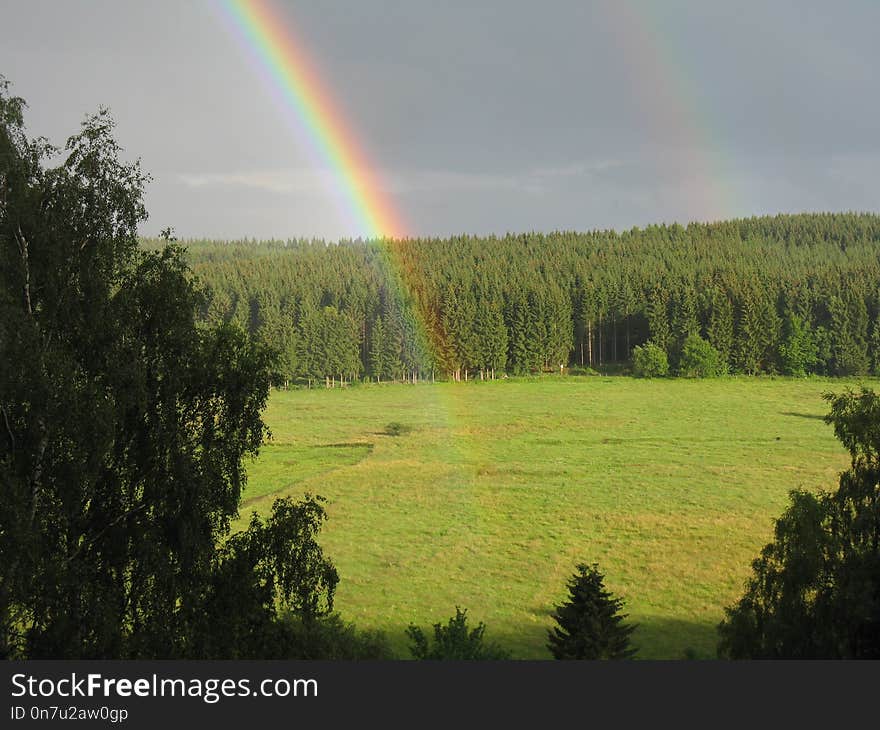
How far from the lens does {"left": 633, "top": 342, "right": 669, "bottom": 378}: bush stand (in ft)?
415

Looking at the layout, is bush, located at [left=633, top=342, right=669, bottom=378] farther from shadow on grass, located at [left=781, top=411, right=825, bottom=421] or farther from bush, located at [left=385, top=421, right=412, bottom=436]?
bush, located at [left=385, top=421, right=412, bottom=436]

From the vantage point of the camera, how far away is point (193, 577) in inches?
555

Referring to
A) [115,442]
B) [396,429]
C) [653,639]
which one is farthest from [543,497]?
[115,442]

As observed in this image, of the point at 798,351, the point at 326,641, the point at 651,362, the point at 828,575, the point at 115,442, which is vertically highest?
the point at 798,351

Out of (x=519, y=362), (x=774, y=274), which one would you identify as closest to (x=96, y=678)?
(x=519, y=362)

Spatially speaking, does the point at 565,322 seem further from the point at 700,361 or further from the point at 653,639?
the point at 653,639

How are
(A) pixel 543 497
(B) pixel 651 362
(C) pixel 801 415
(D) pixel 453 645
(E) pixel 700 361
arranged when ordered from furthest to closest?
A: (B) pixel 651 362 → (E) pixel 700 361 → (C) pixel 801 415 → (A) pixel 543 497 → (D) pixel 453 645

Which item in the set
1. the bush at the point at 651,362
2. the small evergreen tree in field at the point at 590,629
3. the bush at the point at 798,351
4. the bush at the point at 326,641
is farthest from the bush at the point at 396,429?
the bush at the point at 798,351

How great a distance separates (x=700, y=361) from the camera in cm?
12412

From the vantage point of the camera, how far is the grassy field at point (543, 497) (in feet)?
101

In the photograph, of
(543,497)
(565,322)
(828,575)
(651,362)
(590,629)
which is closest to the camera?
(828,575)

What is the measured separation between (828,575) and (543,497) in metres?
32.7

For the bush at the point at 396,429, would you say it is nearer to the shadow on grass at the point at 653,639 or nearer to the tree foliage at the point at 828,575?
the shadow on grass at the point at 653,639

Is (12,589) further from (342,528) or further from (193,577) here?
(342,528)
